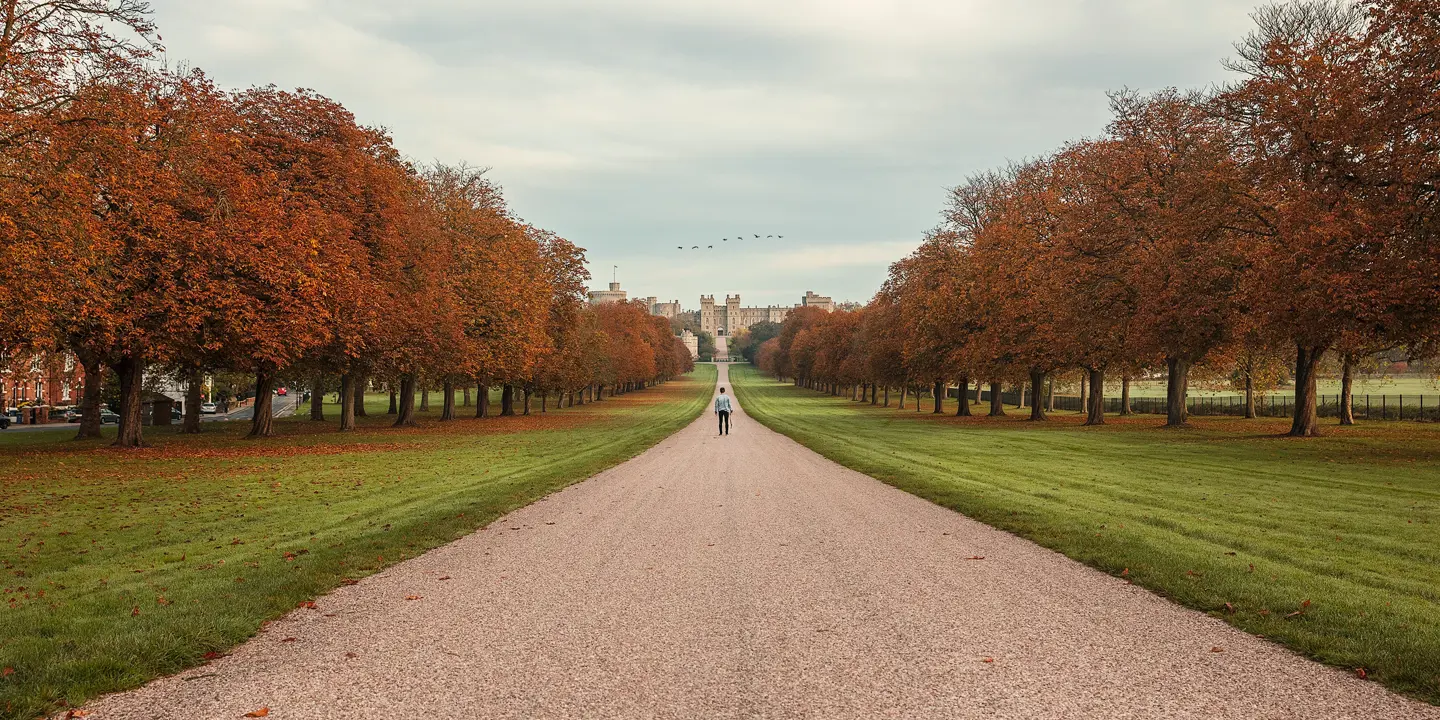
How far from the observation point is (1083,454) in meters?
26.6

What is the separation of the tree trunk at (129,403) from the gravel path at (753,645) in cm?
2344


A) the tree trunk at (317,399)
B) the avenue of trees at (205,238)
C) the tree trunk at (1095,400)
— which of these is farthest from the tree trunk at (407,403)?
the tree trunk at (1095,400)

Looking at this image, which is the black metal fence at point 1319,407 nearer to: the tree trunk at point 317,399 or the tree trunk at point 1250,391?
the tree trunk at point 1250,391

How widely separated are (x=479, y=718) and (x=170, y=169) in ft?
88.1

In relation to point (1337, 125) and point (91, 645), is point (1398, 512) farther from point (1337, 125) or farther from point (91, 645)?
point (91, 645)

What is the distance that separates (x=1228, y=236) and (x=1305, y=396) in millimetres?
6686

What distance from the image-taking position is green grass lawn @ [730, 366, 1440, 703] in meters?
7.23

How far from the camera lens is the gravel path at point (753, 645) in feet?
18.2

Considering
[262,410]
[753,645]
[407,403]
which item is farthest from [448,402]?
[753,645]

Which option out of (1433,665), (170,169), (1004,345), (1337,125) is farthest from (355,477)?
(1004,345)

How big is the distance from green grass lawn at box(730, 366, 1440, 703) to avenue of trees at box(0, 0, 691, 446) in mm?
17466

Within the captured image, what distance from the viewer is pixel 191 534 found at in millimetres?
12328

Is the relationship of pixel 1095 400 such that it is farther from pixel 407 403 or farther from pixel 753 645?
pixel 753 645

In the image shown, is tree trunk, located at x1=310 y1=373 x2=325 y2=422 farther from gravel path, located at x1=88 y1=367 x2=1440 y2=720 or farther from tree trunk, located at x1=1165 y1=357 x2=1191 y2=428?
tree trunk, located at x1=1165 y1=357 x2=1191 y2=428
